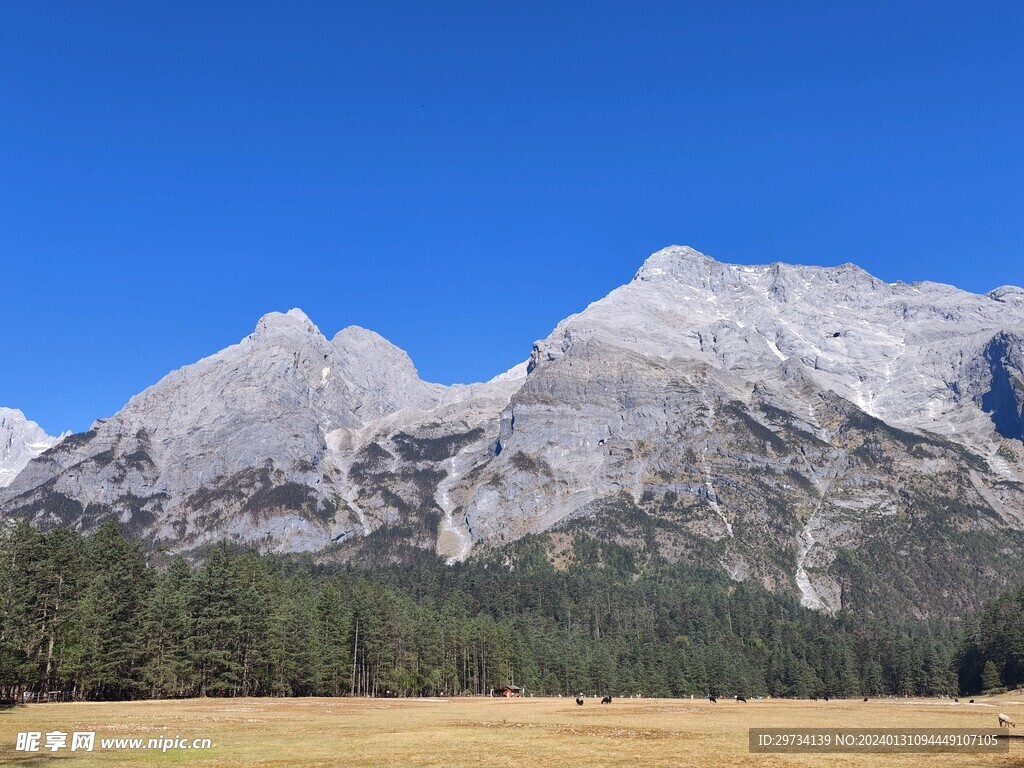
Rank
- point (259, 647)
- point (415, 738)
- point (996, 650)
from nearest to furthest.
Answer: point (415, 738) < point (259, 647) < point (996, 650)

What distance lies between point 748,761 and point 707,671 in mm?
152441

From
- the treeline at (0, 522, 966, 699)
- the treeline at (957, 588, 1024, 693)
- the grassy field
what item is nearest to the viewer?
the grassy field

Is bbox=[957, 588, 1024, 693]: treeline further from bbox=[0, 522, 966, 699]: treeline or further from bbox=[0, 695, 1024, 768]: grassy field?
bbox=[0, 695, 1024, 768]: grassy field

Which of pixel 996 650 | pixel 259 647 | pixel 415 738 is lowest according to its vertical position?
pixel 996 650

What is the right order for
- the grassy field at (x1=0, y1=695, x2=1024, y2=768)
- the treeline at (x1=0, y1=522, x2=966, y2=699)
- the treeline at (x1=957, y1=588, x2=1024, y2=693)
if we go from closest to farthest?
the grassy field at (x1=0, y1=695, x2=1024, y2=768) → the treeline at (x1=0, y1=522, x2=966, y2=699) → the treeline at (x1=957, y1=588, x2=1024, y2=693)

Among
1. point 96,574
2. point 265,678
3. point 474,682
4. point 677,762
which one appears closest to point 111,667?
point 96,574

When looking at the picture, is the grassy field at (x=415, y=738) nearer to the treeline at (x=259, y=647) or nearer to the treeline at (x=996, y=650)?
the treeline at (x=259, y=647)

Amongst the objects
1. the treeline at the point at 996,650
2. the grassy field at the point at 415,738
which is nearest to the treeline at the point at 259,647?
the treeline at the point at 996,650

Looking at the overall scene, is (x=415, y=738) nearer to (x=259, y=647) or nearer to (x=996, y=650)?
(x=259, y=647)

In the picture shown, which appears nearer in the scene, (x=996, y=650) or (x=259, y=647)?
(x=259, y=647)

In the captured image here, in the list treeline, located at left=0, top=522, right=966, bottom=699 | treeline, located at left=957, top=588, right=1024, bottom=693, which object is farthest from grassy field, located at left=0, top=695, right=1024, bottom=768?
treeline, located at left=957, top=588, right=1024, bottom=693

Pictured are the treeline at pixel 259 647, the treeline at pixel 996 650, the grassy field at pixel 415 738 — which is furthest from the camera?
the treeline at pixel 996 650

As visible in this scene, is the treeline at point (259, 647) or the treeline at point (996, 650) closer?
the treeline at point (259, 647)

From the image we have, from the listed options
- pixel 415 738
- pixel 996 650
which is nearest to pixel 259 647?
pixel 415 738
